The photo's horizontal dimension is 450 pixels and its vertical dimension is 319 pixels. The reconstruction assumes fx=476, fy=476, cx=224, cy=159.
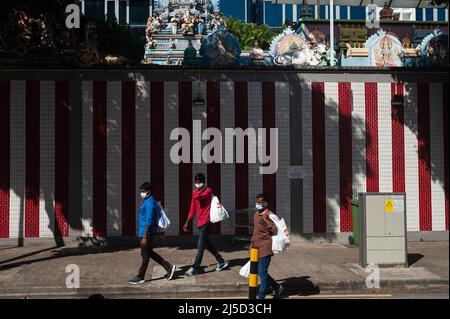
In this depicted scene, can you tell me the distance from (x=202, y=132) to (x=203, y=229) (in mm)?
4139

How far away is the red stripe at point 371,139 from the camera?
13109mm

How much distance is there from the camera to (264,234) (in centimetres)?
761

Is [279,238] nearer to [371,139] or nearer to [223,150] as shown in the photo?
[223,150]

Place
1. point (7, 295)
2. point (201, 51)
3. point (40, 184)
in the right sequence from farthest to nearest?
point (201, 51) → point (40, 184) → point (7, 295)

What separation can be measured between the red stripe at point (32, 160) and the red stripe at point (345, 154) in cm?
810

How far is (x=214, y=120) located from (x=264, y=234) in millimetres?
5812

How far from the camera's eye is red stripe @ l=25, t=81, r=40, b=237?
12289 mm

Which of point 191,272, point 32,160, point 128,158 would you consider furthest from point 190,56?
point 191,272

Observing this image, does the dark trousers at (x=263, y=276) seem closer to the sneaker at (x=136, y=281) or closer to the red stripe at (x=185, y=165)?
the sneaker at (x=136, y=281)

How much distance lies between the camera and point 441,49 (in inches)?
558

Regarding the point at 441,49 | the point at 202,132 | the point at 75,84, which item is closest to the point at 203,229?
the point at 202,132

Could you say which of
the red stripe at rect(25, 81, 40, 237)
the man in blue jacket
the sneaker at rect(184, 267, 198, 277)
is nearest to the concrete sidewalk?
the sneaker at rect(184, 267, 198, 277)
